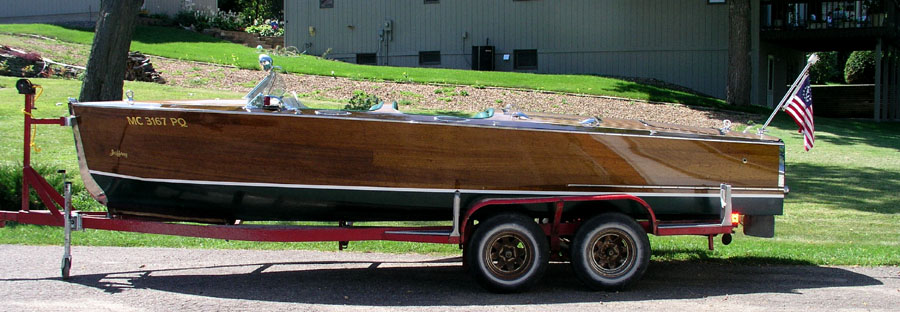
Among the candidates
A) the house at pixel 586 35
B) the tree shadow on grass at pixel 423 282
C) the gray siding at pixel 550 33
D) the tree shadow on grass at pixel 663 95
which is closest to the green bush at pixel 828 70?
the house at pixel 586 35

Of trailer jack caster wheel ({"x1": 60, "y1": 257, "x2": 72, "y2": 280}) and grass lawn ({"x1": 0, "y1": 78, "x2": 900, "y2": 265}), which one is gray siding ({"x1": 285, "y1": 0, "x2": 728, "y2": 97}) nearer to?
grass lawn ({"x1": 0, "y1": 78, "x2": 900, "y2": 265})

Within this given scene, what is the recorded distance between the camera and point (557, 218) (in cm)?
680

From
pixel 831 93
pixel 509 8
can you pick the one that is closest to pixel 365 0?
pixel 509 8

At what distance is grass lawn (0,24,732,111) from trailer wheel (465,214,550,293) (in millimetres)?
17430

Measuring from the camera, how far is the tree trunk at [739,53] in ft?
78.8

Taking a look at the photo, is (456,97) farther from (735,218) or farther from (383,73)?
(735,218)

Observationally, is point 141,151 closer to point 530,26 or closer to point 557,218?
point 557,218

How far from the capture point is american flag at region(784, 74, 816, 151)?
7.71 metres

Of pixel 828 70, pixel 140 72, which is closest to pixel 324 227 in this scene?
pixel 140 72

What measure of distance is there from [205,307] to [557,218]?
2.79m

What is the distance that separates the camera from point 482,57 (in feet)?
100.0

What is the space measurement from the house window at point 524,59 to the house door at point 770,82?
8211mm

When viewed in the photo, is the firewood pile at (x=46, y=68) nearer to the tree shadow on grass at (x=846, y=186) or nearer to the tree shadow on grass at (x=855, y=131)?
the tree shadow on grass at (x=846, y=186)

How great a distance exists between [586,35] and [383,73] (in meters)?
8.14
